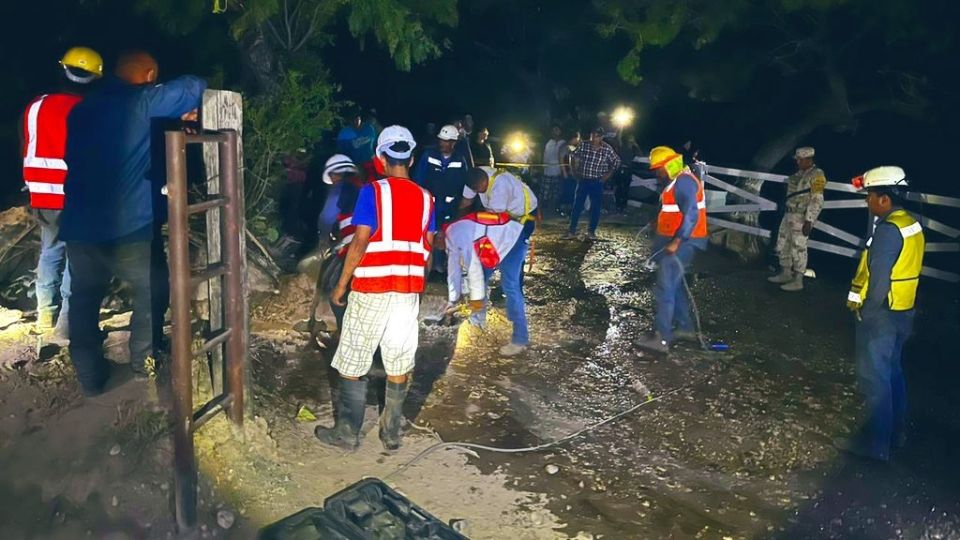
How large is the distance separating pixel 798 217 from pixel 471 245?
497cm

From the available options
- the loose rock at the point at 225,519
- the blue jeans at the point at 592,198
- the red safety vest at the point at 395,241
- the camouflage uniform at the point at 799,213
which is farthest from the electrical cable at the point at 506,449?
the blue jeans at the point at 592,198

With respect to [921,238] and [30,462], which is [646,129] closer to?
[921,238]

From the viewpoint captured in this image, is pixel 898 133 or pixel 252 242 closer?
pixel 252 242

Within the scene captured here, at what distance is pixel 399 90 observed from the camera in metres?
28.2

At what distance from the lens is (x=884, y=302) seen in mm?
5582

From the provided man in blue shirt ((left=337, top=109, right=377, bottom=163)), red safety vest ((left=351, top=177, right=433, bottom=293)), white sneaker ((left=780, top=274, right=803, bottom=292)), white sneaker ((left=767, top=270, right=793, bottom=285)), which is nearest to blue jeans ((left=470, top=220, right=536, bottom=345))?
red safety vest ((left=351, top=177, right=433, bottom=293))

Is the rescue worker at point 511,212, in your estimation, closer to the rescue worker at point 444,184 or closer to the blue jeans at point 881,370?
the rescue worker at point 444,184

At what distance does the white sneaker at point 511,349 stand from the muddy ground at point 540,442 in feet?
0.38

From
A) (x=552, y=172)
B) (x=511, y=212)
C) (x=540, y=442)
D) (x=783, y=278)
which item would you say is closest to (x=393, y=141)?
(x=540, y=442)

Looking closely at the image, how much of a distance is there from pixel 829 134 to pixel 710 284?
13077 mm

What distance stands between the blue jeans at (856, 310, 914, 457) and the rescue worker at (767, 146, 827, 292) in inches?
178

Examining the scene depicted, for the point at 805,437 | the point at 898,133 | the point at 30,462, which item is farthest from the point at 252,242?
the point at 898,133

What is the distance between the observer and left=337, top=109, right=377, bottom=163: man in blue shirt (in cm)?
1077

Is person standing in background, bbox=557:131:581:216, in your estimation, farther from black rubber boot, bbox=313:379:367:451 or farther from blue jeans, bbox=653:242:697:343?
black rubber boot, bbox=313:379:367:451
